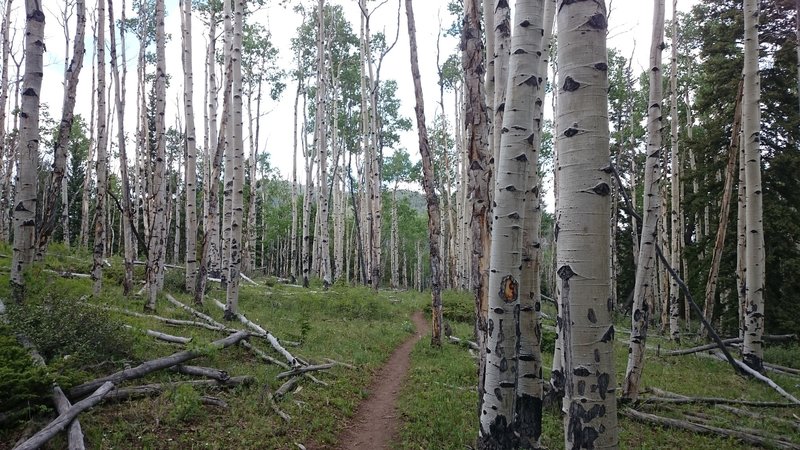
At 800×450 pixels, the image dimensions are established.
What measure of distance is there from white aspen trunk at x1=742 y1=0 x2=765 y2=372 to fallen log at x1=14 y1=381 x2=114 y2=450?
1094 cm

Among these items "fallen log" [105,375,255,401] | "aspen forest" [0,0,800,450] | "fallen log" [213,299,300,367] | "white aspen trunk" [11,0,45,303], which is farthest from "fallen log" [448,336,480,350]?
"white aspen trunk" [11,0,45,303]

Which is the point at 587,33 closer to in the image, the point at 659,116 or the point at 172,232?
the point at 659,116

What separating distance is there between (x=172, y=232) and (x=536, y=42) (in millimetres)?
40863

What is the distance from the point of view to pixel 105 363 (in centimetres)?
525

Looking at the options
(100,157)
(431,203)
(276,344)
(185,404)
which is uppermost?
(100,157)

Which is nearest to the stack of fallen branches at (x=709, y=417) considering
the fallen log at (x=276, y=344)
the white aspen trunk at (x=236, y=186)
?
the fallen log at (x=276, y=344)

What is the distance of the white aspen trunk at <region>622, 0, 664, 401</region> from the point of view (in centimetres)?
638

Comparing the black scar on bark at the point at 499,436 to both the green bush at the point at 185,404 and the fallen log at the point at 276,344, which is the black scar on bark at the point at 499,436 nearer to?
the green bush at the point at 185,404

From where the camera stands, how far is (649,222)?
6.32 meters

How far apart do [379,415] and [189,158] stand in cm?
851

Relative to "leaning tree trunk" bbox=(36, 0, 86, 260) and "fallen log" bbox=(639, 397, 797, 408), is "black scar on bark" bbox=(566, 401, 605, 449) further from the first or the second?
"leaning tree trunk" bbox=(36, 0, 86, 260)

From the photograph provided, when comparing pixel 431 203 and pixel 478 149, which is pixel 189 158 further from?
pixel 478 149

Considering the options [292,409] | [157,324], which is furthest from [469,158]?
[157,324]

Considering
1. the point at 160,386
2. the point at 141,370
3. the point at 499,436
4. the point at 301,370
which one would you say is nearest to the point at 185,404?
the point at 160,386
